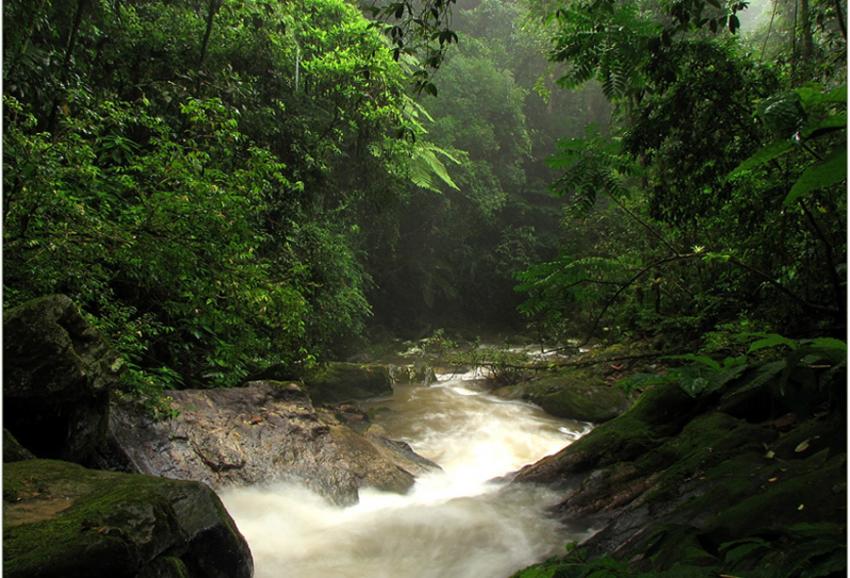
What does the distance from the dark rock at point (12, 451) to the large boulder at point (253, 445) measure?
870 millimetres

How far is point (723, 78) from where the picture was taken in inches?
134

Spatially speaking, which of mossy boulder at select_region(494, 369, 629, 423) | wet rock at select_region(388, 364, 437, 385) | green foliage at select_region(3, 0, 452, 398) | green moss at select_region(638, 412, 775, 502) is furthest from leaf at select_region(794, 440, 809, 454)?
wet rock at select_region(388, 364, 437, 385)

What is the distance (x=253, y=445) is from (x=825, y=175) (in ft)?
18.1

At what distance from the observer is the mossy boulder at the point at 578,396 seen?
30.1ft

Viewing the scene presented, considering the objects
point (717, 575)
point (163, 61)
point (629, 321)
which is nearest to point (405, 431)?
point (629, 321)

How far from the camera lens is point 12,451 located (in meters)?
3.24

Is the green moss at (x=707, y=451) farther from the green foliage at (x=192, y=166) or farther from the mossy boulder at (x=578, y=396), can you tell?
the mossy boulder at (x=578, y=396)

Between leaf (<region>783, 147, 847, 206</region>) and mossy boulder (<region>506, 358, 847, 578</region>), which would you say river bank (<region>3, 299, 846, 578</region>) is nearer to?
mossy boulder (<region>506, 358, 847, 578</region>)

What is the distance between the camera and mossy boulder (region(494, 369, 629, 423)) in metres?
9.19

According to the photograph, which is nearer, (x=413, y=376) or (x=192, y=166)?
(x=192, y=166)

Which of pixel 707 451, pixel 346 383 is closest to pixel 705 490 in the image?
pixel 707 451

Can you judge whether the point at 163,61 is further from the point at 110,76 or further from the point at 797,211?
the point at 797,211

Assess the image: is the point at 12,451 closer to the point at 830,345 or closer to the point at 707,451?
the point at 830,345

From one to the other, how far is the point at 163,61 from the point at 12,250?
4.54m
